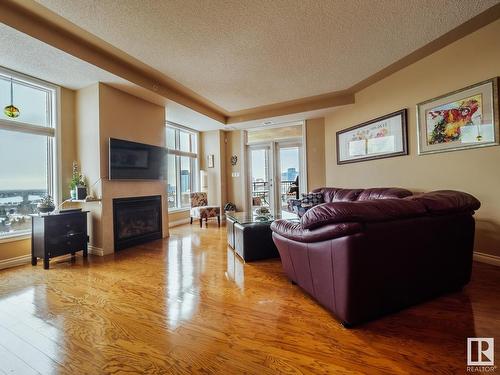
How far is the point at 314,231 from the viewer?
1.63m

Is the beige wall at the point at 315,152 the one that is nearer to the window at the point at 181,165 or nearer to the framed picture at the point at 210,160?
the framed picture at the point at 210,160

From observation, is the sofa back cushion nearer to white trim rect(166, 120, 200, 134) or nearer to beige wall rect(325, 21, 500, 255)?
beige wall rect(325, 21, 500, 255)

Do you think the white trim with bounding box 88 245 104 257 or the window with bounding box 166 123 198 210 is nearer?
the white trim with bounding box 88 245 104 257

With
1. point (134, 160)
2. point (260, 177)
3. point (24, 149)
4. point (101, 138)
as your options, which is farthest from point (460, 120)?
point (24, 149)

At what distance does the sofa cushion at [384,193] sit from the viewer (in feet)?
10.4

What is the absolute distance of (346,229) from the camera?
140 cm

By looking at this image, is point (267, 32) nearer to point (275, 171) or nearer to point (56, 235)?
point (56, 235)

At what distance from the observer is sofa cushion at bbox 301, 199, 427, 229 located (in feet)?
4.67

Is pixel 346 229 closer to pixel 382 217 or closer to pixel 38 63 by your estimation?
pixel 382 217

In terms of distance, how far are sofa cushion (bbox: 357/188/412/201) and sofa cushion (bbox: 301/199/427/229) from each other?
1721 mm

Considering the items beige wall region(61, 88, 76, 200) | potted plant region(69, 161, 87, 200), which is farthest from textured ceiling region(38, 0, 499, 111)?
potted plant region(69, 161, 87, 200)

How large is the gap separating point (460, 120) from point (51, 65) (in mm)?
5243

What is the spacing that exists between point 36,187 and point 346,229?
13.9ft

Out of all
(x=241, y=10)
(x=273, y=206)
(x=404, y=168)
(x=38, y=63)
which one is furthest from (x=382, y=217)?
(x=273, y=206)
